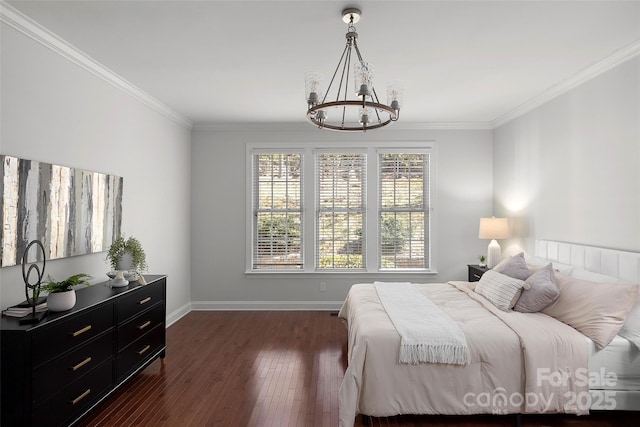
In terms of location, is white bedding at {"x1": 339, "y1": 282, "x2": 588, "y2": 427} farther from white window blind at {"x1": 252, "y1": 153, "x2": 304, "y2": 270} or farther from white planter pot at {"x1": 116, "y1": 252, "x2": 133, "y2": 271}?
white window blind at {"x1": 252, "y1": 153, "x2": 304, "y2": 270}

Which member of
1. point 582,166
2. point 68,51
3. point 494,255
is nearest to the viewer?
point 68,51

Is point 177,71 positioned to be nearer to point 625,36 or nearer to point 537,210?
point 625,36

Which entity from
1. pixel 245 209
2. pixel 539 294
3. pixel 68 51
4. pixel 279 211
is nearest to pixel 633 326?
pixel 539 294

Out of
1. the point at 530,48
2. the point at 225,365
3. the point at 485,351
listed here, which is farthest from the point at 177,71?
the point at 485,351

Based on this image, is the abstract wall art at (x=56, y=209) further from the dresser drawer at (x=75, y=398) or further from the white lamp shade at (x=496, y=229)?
the white lamp shade at (x=496, y=229)

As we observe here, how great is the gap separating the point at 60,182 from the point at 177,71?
142cm

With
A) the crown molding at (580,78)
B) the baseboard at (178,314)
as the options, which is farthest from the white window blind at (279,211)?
the crown molding at (580,78)

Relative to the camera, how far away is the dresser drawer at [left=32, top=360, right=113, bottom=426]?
210 cm

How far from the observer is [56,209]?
9.13ft

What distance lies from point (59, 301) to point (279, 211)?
336 cm

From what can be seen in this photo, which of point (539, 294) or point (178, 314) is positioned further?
point (178, 314)

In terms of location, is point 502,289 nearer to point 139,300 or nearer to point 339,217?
point 339,217

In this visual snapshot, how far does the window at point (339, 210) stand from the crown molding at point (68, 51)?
1689mm

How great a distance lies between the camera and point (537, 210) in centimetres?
423
